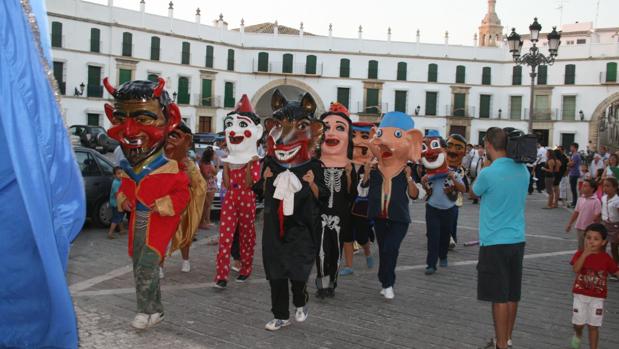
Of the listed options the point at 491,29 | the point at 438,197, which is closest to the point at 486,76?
the point at 491,29

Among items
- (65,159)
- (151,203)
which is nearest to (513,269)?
(151,203)

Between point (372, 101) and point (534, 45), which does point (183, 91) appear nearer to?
point (372, 101)

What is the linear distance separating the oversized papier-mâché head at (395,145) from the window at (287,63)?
4304 centimetres

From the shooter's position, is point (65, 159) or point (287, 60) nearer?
point (65, 159)

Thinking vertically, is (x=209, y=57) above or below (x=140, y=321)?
above

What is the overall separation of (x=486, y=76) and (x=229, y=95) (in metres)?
20.8

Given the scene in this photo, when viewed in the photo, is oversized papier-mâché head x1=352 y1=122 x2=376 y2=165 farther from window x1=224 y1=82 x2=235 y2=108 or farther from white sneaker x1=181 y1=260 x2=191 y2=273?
window x1=224 y1=82 x2=235 y2=108

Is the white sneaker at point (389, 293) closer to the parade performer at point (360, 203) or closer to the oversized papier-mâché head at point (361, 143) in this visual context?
the parade performer at point (360, 203)

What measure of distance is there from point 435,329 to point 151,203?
284 centimetres

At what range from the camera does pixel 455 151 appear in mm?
9242

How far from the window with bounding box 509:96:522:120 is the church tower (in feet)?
68.6

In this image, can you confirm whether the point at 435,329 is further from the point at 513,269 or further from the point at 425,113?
the point at 425,113

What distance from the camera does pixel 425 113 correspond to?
51312 millimetres

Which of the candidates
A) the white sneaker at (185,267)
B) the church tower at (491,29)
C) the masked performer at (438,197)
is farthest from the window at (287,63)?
the white sneaker at (185,267)
